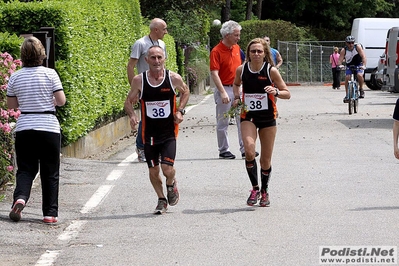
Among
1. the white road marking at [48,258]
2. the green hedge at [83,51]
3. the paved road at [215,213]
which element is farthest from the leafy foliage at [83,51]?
the white road marking at [48,258]

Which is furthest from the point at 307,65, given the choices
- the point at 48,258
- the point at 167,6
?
the point at 48,258

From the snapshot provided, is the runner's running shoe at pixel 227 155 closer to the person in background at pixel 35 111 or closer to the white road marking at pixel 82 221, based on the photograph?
the white road marking at pixel 82 221

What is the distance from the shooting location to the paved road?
777 centimetres

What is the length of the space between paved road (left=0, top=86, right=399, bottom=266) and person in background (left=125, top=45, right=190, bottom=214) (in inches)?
14.3

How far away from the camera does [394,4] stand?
68.8m

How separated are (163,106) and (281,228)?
1.91m

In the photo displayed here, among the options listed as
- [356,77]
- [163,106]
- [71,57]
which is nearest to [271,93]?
[163,106]

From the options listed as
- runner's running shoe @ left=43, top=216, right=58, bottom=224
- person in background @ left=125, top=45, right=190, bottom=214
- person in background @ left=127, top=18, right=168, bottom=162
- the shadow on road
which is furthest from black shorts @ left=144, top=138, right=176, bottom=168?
the shadow on road

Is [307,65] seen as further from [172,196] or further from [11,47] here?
[172,196]

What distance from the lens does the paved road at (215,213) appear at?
7.77 metres

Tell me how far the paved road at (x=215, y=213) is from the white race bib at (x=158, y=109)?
97 centimetres

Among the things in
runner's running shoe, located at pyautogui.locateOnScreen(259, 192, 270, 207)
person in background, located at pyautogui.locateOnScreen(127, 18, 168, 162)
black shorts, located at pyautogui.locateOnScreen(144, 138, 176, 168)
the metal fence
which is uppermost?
person in background, located at pyautogui.locateOnScreen(127, 18, 168, 162)

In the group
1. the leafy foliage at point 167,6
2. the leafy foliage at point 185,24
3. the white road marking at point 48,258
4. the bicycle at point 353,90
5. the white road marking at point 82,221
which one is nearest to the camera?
the white road marking at point 48,258

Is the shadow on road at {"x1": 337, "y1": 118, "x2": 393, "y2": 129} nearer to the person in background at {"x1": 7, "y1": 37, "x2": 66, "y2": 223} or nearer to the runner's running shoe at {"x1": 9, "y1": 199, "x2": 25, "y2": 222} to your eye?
the person in background at {"x1": 7, "y1": 37, "x2": 66, "y2": 223}
